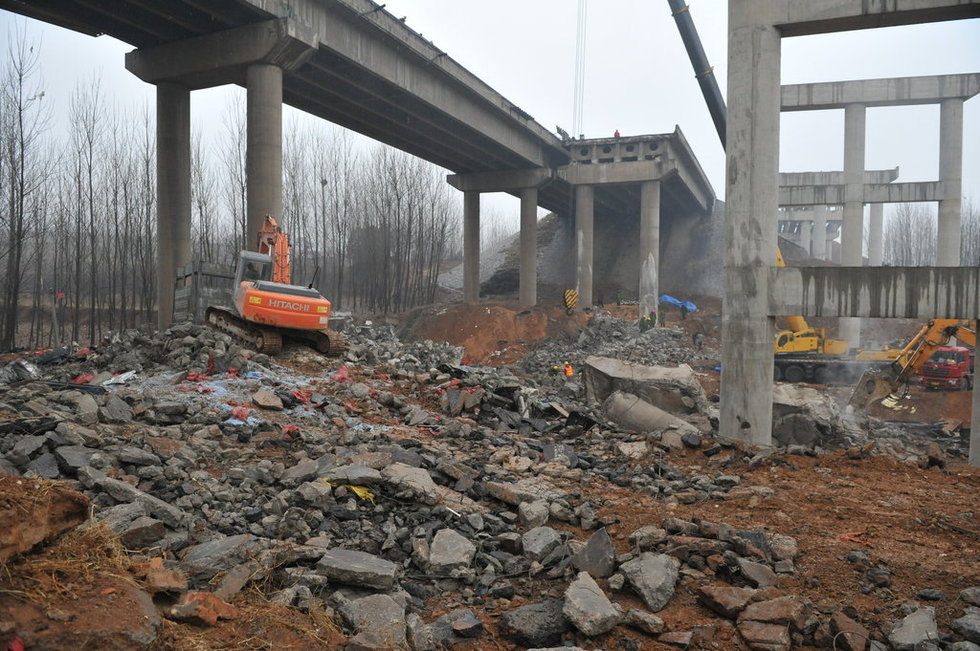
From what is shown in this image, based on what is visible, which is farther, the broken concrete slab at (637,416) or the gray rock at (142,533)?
the broken concrete slab at (637,416)

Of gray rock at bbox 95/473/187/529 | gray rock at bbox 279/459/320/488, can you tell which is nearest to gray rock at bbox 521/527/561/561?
gray rock at bbox 279/459/320/488

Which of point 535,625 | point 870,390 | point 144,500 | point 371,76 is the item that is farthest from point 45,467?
point 371,76

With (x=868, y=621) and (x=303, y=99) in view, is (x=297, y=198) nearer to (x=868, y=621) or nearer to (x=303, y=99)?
(x=303, y=99)

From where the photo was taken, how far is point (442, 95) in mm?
24609

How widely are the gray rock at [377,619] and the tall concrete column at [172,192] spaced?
18.5 m

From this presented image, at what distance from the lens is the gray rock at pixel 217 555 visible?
15.9 feet

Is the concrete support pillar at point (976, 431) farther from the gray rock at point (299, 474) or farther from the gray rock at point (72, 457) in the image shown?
the gray rock at point (72, 457)

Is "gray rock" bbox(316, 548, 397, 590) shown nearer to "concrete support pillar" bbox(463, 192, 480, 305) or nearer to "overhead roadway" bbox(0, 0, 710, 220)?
"overhead roadway" bbox(0, 0, 710, 220)

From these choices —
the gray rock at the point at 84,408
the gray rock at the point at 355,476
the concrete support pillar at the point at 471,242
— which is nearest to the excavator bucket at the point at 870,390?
the gray rock at the point at 355,476

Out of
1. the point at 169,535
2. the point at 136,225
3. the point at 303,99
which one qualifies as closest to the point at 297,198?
the point at 136,225

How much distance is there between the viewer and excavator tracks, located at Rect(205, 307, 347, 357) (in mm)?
14609

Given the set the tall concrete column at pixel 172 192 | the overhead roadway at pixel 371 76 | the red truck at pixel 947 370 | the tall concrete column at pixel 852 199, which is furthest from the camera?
the tall concrete column at pixel 852 199

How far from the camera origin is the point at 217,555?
196 inches

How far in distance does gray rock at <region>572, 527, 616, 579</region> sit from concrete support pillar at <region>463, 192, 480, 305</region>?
31246 mm
